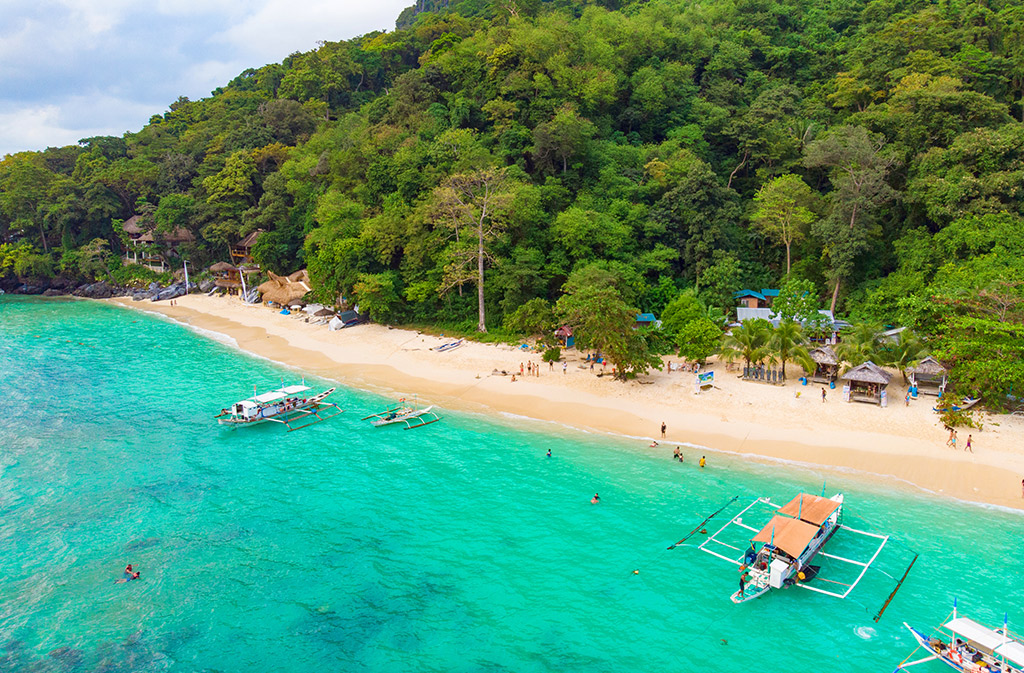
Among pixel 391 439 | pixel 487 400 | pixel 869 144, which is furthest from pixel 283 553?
pixel 869 144

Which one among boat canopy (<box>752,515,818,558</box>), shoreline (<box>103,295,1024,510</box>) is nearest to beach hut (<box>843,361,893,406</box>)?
shoreline (<box>103,295,1024,510</box>)

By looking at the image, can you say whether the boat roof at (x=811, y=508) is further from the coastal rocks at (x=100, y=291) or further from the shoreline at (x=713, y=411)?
the coastal rocks at (x=100, y=291)

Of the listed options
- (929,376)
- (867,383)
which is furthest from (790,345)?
(929,376)

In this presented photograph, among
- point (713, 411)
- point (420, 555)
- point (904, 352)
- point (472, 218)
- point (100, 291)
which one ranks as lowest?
point (420, 555)

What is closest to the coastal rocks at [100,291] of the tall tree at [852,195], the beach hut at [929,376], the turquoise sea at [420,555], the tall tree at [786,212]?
the turquoise sea at [420,555]

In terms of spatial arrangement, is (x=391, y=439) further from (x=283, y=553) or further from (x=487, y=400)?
(x=283, y=553)

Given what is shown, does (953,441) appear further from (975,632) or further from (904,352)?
(975,632)
